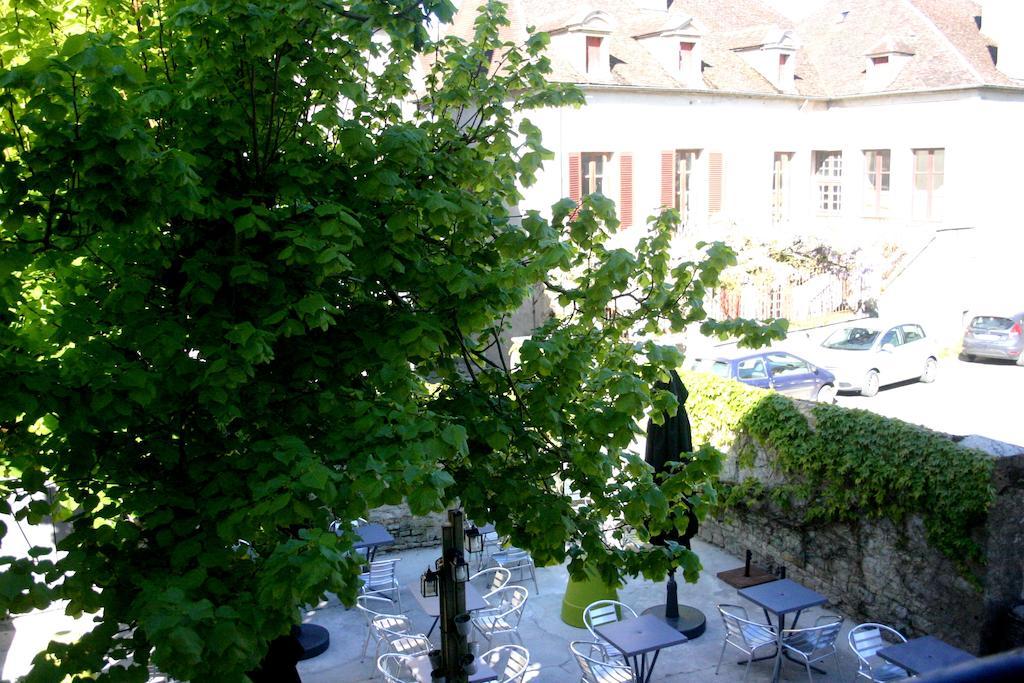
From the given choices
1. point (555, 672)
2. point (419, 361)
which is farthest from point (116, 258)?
point (555, 672)

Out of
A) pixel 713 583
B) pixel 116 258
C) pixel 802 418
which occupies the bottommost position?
pixel 713 583

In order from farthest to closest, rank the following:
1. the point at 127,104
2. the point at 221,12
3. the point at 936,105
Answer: the point at 936,105 → the point at 221,12 → the point at 127,104

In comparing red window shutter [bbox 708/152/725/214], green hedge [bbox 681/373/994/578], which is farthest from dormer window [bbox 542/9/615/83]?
green hedge [bbox 681/373/994/578]

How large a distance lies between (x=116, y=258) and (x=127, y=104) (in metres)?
0.90

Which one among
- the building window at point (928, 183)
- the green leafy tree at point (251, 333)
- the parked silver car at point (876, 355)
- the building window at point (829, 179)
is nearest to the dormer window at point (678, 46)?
the building window at point (829, 179)

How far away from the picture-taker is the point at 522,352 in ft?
18.6

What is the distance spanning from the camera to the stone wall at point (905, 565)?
9.42 metres

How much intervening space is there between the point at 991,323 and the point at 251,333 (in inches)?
974

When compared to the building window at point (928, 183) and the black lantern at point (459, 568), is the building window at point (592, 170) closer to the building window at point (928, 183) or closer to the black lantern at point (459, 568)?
the building window at point (928, 183)

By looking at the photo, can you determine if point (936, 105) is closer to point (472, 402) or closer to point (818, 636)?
point (818, 636)

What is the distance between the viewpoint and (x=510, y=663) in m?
9.23

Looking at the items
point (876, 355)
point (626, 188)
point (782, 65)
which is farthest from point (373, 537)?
point (782, 65)

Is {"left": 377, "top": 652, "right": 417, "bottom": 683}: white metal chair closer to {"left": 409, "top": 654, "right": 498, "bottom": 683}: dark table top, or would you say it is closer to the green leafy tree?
{"left": 409, "top": 654, "right": 498, "bottom": 683}: dark table top

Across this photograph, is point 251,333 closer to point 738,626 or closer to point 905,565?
point 738,626
